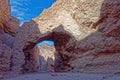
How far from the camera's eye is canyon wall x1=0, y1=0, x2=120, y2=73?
9242mm

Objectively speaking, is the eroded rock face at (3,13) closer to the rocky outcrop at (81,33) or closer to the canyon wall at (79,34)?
the canyon wall at (79,34)

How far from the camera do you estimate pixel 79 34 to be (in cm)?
1088

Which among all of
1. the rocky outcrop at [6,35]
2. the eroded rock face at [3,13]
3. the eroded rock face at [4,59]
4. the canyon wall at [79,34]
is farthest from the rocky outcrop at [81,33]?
the eroded rock face at [3,13]

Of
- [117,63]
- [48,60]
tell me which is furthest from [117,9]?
[48,60]

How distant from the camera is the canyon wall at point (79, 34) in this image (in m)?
9.24

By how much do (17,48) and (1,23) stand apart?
3698 millimetres

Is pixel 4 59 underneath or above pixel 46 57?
underneath

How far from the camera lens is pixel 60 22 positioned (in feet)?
39.0

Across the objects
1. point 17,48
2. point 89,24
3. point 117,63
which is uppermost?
point 89,24

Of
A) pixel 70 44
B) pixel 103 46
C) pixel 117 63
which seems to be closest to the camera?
pixel 117 63

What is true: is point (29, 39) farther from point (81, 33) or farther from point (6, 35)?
point (6, 35)

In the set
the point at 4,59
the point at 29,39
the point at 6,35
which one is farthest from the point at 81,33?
the point at 6,35

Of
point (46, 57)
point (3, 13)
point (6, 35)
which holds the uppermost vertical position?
point (3, 13)

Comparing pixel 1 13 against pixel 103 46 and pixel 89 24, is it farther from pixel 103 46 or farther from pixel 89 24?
pixel 103 46
